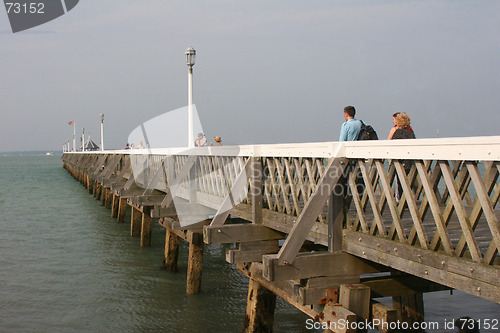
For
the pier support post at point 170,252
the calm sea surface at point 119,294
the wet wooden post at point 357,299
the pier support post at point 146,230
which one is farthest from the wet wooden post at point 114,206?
the wet wooden post at point 357,299

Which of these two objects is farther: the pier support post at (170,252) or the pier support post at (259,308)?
the pier support post at (170,252)

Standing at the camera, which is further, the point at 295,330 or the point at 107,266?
the point at 107,266

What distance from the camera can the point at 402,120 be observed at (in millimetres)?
7820

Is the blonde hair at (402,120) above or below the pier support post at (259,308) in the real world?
above

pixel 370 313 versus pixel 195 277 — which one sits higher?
pixel 370 313

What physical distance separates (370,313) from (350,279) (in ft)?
1.35

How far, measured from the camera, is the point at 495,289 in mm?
4051

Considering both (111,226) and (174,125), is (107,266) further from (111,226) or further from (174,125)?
(111,226)

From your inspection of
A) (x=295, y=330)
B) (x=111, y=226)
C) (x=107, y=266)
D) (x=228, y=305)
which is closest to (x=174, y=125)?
(x=107, y=266)

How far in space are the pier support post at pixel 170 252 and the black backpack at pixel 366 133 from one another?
659 centimetres

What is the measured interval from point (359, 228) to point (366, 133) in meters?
2.19

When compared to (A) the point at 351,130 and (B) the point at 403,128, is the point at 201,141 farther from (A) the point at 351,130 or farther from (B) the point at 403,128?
(B) the point at 403,128

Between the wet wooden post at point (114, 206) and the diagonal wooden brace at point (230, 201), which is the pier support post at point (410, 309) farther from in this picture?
the wet wooden post at point (114, 206)

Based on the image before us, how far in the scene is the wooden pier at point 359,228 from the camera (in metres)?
4.28
